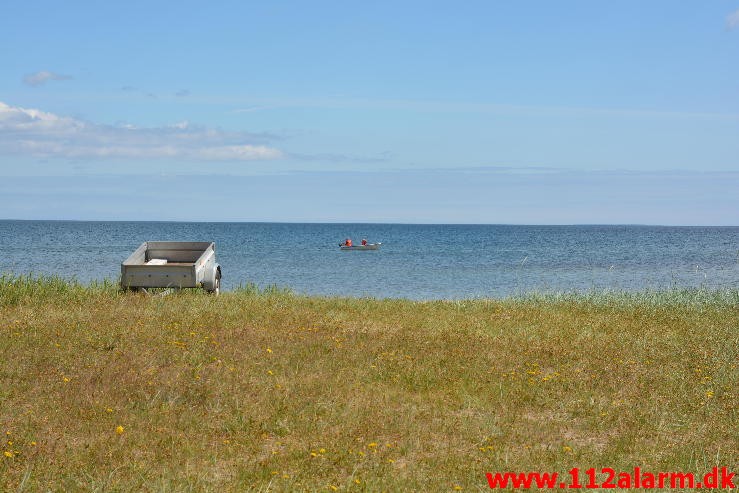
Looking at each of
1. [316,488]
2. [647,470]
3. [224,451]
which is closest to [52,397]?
[224,451]

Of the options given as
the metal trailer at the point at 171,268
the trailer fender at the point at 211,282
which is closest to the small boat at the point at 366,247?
the metal trailer at the point at 171,268

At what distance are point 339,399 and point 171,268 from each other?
1131 centimetres

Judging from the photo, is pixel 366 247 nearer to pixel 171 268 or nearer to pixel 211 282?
pixel 211 282

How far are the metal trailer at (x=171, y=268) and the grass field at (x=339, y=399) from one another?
2.88 metres

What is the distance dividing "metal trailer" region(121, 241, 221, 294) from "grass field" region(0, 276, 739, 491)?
288cm

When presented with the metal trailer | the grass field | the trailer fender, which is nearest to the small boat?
the metal trailer

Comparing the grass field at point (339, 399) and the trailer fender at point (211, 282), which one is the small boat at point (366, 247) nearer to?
the trailer fender at point (211, 282)

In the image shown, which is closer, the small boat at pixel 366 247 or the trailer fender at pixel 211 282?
the trailer fender at pixel 211 282

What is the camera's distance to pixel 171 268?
19.7m

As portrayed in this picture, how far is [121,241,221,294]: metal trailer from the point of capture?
19.7 meters

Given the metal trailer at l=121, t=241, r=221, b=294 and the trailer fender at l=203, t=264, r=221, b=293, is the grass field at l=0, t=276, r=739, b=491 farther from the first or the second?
the trailer fender at l=203, t=264, r=221, b=293

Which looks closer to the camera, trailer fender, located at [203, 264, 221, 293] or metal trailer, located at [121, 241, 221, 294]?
metal trailer, located at [121, 241, 221, 294]

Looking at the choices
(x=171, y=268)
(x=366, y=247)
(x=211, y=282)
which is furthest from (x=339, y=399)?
(x=366, y=247)

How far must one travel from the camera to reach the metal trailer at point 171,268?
1967 cm
